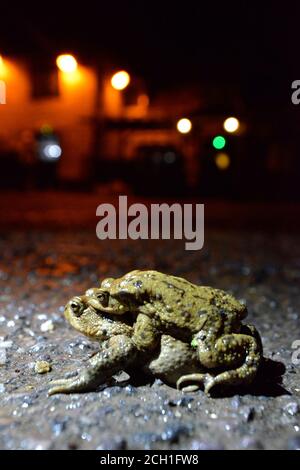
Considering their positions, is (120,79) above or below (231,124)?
above

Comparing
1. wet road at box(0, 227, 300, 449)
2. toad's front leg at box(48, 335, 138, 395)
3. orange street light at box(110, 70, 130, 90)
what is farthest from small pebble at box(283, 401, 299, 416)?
A: orange street light at box(110, 70, 130, 90)

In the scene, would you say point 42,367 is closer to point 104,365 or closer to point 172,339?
point 104,365

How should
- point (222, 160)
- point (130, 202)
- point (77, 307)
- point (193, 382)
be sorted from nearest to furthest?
1. point (193, 382)
2. point (77, 307)
3. point (130, 202)
4. point (222, 160)

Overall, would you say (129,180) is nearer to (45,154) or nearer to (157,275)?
(45,154)

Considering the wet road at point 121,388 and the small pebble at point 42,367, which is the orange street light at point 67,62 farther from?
the small pebble at point 42,367

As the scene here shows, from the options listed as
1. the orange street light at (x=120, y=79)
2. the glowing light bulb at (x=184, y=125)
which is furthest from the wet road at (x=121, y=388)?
the glowing light bulb at (x=184, y=125)

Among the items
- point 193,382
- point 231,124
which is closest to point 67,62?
point 231,124

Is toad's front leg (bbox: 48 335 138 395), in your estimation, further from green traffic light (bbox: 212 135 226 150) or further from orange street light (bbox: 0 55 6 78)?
orange street light (bbox: 0 55 6 78)
